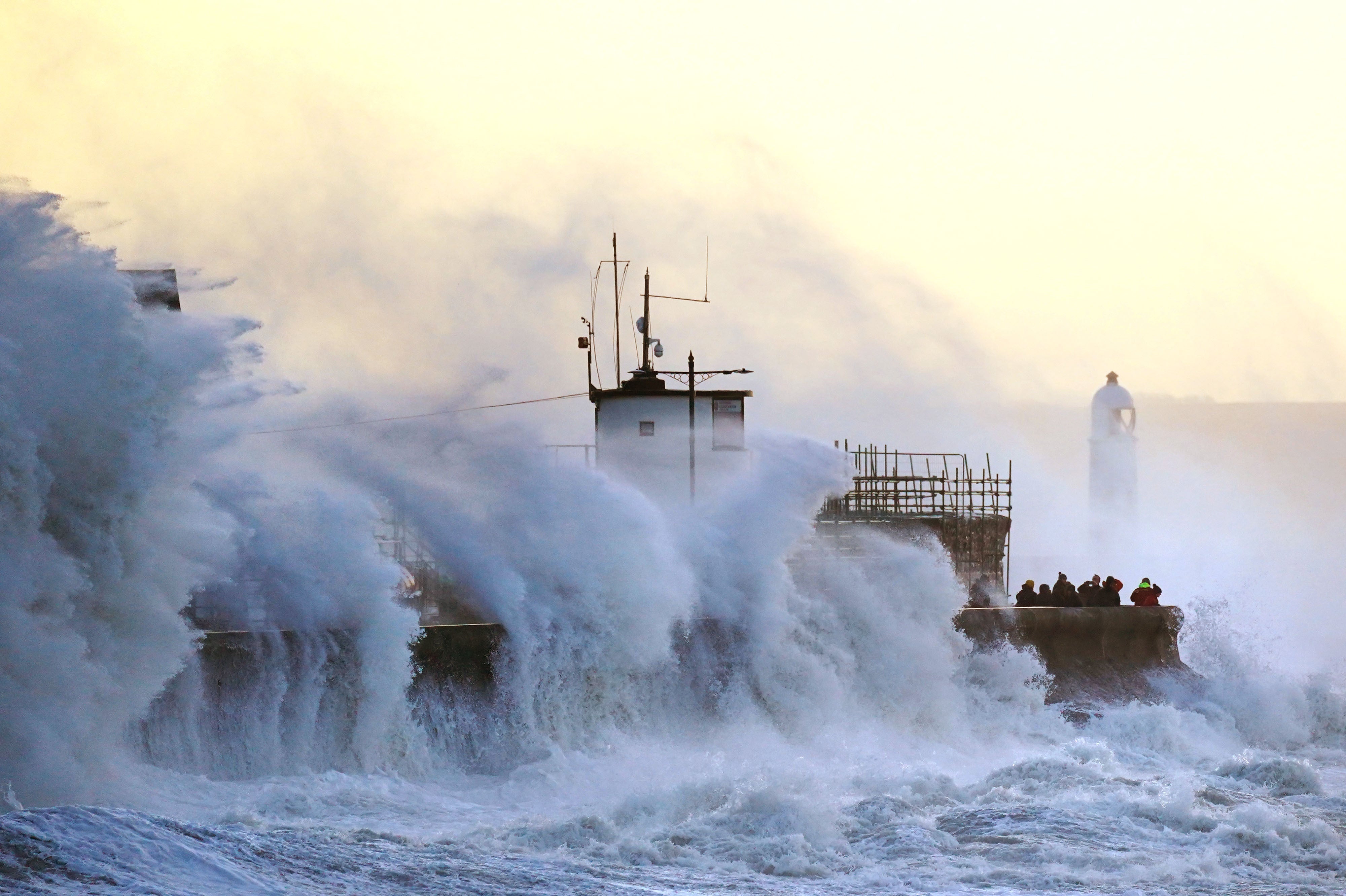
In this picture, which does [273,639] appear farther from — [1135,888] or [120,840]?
[1135,888]

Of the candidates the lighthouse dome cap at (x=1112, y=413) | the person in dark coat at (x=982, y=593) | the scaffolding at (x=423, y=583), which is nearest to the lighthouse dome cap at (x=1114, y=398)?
the lighthouse dome cap at (x=1112, y=413)

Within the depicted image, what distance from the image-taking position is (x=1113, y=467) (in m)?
34.8

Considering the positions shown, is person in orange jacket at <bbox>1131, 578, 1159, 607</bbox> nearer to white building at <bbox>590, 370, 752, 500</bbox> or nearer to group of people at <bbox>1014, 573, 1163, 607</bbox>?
group of people at <bbox>1014, 573, 1163, 607</bbox>

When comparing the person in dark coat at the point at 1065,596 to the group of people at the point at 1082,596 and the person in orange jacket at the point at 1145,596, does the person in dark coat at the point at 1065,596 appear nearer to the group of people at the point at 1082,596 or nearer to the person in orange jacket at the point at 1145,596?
the group of people at the point at 1082,596

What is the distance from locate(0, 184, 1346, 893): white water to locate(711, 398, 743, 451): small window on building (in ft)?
8.50

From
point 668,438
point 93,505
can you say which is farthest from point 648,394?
point 93,505

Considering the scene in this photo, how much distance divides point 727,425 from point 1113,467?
50.4 ft

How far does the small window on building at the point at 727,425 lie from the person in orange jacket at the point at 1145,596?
571cm

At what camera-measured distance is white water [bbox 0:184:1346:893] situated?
10.5 m

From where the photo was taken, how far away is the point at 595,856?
10.4 m

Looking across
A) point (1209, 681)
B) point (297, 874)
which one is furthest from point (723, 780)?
point (1209, 681)

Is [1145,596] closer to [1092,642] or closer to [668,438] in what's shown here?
[1092,642]

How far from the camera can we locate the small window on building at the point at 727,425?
22.0m

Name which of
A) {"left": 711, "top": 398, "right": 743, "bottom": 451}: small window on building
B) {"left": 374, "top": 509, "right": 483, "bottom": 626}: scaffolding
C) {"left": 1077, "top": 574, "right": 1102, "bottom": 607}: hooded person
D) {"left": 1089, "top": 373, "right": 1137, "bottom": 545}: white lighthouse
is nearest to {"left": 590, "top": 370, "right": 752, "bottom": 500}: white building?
{"left": 711, "top": 398, "right": 743, "bottom": 451}: small window on building
